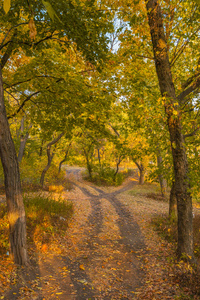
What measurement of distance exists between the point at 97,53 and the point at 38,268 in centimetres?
566

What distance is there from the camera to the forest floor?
13.1 ft

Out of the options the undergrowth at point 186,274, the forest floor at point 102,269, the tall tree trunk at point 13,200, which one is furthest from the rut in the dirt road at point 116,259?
the tall tree trunk at point 13,200

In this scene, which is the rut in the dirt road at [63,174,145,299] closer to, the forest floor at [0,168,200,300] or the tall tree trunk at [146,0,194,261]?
the forest floor at [0,168,200,300]

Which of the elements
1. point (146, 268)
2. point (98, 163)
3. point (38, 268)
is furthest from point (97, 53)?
point (98, 163)

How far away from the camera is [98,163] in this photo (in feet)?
79.6

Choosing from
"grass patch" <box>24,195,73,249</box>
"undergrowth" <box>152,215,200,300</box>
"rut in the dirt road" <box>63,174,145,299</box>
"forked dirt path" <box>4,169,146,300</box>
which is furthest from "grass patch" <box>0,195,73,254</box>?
"undergrowth" <box>152,215,200,300</box>

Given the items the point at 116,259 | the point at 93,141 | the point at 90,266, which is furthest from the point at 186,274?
the point at 93,141

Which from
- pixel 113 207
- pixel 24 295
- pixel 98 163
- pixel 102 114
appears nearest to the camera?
pixel 24 295

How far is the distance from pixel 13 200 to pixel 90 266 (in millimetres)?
2781

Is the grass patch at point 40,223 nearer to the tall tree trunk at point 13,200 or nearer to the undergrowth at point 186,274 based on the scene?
the tall tree trunk at point 13,200

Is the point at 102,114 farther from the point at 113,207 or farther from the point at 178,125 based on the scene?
the point at 113,207

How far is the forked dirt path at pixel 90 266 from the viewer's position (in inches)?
158

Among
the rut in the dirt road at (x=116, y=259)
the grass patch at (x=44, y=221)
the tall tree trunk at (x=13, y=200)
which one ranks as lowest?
the rut in the dirt road at (x=116, y=259)

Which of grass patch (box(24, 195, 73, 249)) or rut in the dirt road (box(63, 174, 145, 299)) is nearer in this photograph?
rut in the dirt road (box(63, 174, 145, 299))
